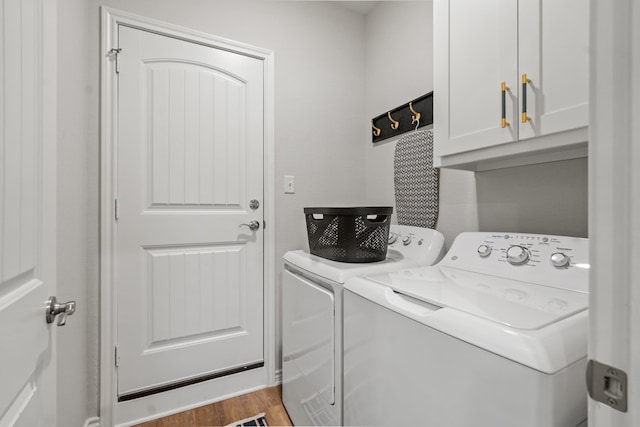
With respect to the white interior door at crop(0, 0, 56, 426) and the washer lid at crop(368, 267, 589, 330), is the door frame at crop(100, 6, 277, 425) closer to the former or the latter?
the white interior door at crop(0, 0, 56, 426)

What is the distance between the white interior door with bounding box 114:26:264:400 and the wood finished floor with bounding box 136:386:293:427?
0.17 m

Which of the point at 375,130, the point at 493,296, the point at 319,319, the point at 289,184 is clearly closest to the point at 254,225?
the point at 289,184

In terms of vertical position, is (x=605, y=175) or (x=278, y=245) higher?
(x=605, y=175)

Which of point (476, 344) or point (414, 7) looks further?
point (414, 7)

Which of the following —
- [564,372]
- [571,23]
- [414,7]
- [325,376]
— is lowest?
[325,376]

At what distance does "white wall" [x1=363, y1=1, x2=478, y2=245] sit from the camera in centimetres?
159

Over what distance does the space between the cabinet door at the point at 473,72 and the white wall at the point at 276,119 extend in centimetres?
99

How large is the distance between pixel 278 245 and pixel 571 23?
1689 millimetres

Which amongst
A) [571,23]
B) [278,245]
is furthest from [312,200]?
[571,23]

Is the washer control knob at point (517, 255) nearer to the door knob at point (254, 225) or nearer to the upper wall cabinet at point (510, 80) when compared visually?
the upper wall cabinet at point (510, 80)

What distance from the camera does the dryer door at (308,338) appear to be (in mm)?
1177

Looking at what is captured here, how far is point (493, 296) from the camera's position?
83cm

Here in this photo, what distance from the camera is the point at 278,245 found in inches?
76.7

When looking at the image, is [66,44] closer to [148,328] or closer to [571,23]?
→ [148,328]
